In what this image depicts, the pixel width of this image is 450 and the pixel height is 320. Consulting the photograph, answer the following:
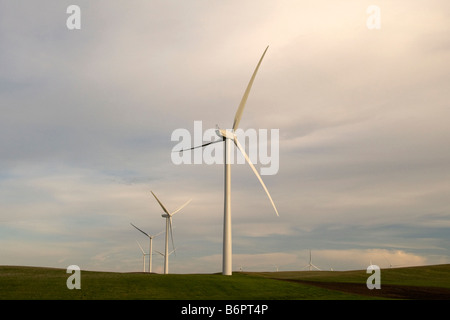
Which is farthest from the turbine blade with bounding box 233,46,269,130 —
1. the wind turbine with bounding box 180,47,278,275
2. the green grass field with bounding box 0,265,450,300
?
the green grass field with bounding box 0,265,450,300

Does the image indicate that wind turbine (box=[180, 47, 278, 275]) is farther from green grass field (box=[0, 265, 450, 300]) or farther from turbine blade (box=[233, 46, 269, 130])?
green grass field (box=[0, 265, 450, 300])

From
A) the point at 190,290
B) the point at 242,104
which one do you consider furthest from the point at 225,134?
the point at 190,290

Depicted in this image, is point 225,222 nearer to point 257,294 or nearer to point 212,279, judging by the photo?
point 212,279

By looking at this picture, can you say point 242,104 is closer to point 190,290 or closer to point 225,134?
point 225,134

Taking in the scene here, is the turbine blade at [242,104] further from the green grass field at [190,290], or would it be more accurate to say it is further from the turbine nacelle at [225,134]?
the green grass field at [190,290]

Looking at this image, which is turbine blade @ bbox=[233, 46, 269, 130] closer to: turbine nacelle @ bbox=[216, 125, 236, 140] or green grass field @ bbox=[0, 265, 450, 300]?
turbine nacelle @ bbox=[216, 125, 236, 140]

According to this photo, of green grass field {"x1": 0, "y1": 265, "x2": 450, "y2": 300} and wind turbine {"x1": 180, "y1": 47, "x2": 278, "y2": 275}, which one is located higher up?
wind turbine {"x1": 180, "y1": 47, "x2": 278, "y2": 275}

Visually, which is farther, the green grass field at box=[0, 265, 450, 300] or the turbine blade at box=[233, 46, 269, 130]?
the turbine blade at box=[233, 46, 269, 130]

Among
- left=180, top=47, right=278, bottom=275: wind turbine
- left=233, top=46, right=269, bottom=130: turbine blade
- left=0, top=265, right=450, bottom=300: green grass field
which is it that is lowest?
Result: left=0, top=265, right=450, bottom=300: green grass field

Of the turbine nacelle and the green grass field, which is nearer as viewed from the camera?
the green grass field

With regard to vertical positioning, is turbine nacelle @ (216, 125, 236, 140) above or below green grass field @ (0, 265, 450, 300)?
above

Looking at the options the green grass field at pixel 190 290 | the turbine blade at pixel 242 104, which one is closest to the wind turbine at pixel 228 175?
the turbine blade at pixel 242 104
